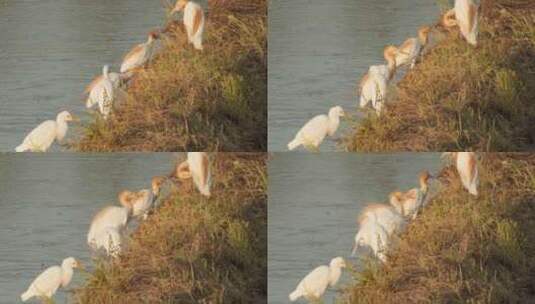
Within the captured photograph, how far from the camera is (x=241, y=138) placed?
300 cm

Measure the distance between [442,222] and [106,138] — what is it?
1093 millimetres

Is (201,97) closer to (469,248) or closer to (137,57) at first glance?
(137,57)

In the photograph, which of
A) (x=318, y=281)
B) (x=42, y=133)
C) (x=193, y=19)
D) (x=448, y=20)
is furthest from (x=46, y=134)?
(x=448, y=20)

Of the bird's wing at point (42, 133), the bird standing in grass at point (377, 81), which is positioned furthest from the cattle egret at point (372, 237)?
the bird's wing at point (42, 133)

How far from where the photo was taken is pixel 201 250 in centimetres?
298

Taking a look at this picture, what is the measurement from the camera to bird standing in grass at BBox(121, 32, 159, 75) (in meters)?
2.98

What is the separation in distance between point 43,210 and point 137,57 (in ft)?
1.84

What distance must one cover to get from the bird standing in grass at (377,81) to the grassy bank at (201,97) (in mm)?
314

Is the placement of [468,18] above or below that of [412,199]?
above

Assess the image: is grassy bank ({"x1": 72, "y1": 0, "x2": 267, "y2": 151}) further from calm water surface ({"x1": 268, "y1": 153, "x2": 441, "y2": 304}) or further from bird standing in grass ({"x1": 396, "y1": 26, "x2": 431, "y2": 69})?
bird standing in grass ({"x1": 396, "y1": 26, "x2": 431, "y2": 69})

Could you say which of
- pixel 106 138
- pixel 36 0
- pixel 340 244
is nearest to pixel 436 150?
pixel 340 244

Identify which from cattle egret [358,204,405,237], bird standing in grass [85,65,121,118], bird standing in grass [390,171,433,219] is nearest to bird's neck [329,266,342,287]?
cattle egret [358,204,405,237]

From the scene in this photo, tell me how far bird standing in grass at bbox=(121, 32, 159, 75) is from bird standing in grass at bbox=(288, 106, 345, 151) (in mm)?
533

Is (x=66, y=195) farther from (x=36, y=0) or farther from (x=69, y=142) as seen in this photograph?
(x=36, y=0)
